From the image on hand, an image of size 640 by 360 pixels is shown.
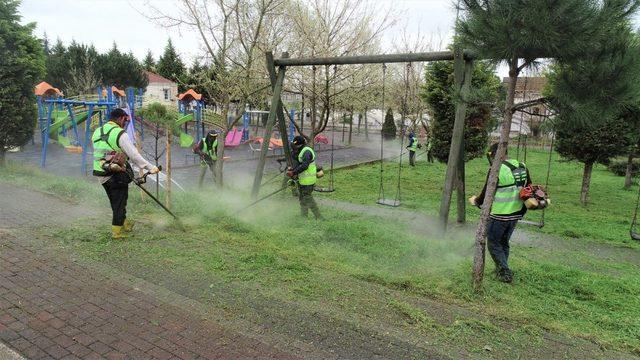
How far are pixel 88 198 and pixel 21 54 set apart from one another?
5560mm

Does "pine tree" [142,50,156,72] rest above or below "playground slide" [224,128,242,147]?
above

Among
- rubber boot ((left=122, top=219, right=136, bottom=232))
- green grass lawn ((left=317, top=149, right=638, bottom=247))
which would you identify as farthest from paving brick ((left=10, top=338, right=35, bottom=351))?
green grass lawn ((left=317, top=149, right=638, bottom=247))

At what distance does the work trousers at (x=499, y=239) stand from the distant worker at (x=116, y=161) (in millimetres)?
4280

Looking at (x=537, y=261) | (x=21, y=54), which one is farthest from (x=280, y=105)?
(x=21, y=54)

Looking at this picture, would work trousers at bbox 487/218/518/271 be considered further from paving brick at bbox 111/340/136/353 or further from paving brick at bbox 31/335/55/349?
paving brick at bbox 31/335/55/349

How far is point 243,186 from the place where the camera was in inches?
496

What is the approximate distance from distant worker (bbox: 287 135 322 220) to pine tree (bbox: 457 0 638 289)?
12.9ft

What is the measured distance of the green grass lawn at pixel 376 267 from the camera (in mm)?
4230

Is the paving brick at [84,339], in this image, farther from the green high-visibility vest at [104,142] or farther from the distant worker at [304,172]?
the distant worker at [304,172]

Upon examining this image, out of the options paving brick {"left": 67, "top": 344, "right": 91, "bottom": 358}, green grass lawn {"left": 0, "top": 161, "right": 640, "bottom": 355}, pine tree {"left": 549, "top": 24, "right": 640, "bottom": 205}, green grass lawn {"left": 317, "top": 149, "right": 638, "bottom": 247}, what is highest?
pine tree {"left": 549, "top": 24, "right": 640, "bottom": 205}

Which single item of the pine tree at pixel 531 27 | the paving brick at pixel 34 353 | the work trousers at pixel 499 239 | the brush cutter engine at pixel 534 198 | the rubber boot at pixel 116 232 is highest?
the pine tree at pixel 531 27

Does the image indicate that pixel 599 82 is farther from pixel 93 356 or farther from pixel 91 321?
pixel 91 321

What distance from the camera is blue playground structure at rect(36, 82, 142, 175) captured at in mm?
15055

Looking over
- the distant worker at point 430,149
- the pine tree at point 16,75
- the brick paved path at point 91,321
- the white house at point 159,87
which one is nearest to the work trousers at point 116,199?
the brick paved path at point 91,321
